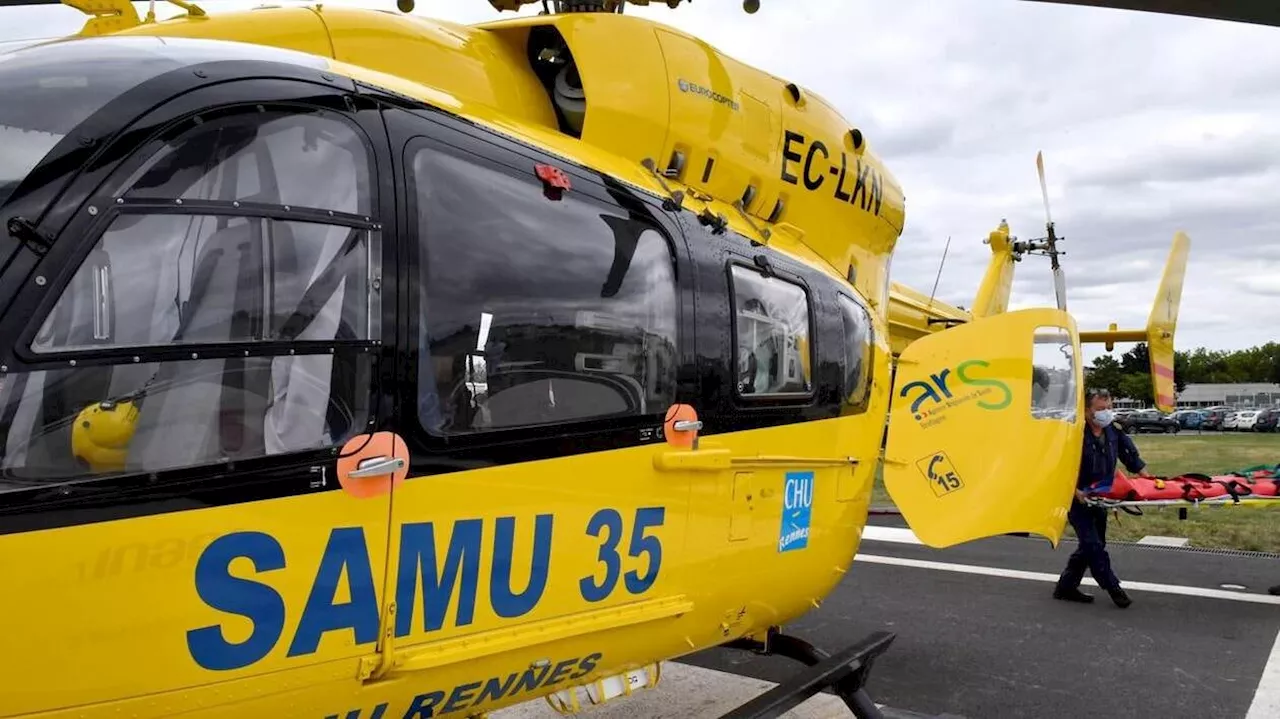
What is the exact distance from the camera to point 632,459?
3.01 meters

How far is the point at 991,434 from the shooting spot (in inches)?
179

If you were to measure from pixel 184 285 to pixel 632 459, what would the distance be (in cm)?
146

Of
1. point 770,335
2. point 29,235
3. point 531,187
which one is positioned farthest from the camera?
point 770,335

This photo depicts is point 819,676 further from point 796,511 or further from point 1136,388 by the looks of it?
point 1136,388

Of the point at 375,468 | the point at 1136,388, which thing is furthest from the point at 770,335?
the point at 1136,388

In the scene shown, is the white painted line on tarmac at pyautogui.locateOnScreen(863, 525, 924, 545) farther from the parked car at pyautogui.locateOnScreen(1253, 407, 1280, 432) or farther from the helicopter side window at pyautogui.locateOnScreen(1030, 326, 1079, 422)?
the parked car at pyautogui.locateOnScreen(1253, 407, 1280, 432)

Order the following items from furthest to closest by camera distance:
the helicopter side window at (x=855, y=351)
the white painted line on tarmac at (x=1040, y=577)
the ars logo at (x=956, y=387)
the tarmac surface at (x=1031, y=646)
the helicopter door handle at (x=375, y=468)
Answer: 1. the white painted line on tarmac at (x=1040, y=577)
2. the tarmac surface at (x=1031, y=646)
3. the ars logo at (x=956, y=387)
4. the helicopter side window at (x=855, y=351)
5. the helicopter door handle at (x=375, y=468)

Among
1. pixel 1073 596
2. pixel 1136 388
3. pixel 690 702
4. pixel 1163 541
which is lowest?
pixel 690 702

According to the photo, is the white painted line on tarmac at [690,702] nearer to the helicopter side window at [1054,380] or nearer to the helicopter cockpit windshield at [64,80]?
the helicopter side window at [1054,380]

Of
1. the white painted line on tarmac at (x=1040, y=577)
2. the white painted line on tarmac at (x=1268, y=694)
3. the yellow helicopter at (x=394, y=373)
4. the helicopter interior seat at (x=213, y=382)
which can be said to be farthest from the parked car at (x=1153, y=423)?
the helicopter interior seat at (x=213, y=382)

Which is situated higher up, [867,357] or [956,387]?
[867,357]

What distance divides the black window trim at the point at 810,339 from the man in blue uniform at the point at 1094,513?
159 inches

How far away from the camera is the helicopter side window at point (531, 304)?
2504 millimetres

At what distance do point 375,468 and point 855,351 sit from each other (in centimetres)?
281
